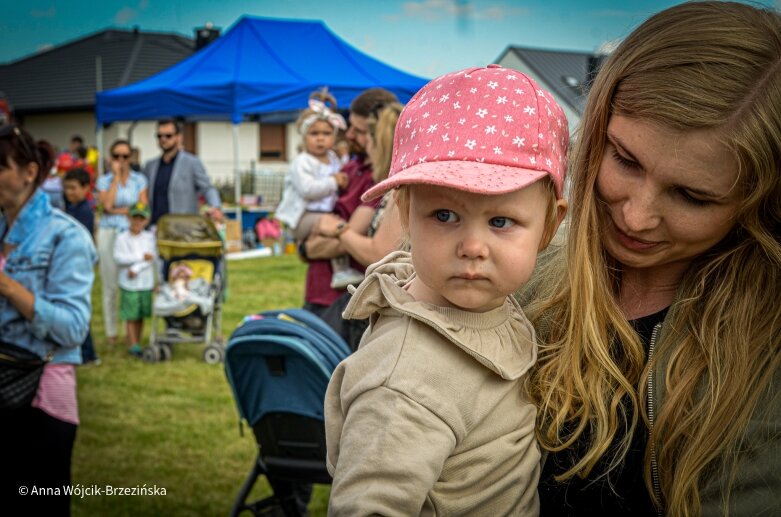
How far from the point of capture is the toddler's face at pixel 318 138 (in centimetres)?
609

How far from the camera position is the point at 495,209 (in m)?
1.37

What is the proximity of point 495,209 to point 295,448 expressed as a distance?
7.01ft

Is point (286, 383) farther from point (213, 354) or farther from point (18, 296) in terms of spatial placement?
point (213, 354)

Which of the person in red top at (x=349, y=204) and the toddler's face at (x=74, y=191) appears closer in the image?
the person in red top at (x=349, y=204)

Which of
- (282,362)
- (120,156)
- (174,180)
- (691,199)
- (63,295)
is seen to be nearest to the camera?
(691,199)

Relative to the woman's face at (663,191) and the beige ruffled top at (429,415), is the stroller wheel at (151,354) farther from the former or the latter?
the woman's face at (663,191)

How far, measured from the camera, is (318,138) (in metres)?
6.17

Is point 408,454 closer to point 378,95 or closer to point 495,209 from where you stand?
point 495,209

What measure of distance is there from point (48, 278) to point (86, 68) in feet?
110

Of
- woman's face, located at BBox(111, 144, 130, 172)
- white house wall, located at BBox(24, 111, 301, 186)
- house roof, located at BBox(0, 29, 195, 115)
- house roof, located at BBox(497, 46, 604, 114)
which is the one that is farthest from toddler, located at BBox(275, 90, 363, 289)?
house roof, located at BBox(497, 46, 604, 114)

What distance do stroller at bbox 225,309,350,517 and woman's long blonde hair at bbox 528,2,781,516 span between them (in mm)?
1568

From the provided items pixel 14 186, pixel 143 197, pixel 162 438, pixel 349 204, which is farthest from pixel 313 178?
pixel 143 197

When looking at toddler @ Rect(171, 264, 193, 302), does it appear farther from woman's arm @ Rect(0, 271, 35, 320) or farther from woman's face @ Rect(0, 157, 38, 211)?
woman's arm @ Rect(0, 271, 35, 320)

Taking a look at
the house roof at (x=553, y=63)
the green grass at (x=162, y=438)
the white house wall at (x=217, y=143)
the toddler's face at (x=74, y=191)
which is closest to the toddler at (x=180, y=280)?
the green grass at (x=162, y=438)
